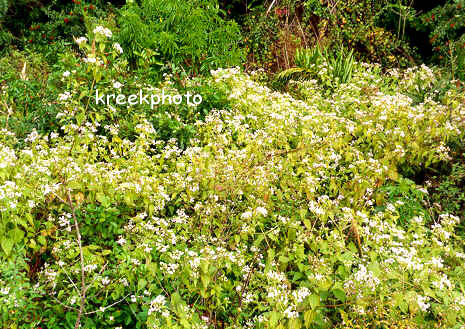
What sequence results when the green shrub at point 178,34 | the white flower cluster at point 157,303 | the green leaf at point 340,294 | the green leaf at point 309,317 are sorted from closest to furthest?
the white flower cluster at point 157,303 < the green leaf at point 309,317 < the green leaf at point 340,294 < the green shrub at point 178,34

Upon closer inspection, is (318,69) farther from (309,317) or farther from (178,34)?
(309,317)

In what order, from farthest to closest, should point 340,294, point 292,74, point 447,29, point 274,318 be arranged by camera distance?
1. point 447,29
2. point 292,74
3. point 340,294
4. point 274,318

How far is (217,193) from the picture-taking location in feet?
10.2

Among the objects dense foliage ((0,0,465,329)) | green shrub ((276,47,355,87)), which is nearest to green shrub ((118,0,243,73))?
dense foliage ((0,0,465,329))

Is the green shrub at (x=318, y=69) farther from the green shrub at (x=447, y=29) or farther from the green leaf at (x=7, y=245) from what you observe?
the green leaf at (x=7, y=245)

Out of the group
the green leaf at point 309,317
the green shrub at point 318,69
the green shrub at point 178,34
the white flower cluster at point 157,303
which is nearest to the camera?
the white flower cluster at point 157,303

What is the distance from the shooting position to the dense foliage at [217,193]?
2328 millimetres

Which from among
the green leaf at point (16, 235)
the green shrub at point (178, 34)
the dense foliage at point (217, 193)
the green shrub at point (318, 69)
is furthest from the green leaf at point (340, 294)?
the green shrub at point (318, 69)

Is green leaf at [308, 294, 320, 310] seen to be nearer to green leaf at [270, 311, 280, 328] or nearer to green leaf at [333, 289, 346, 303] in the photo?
green leaf at [333, 289, 346, 303]

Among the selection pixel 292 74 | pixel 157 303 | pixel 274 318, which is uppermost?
pixel 157 303

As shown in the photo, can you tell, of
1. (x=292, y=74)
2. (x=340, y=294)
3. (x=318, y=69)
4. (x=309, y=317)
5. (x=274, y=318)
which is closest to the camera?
(x=274, y=318)

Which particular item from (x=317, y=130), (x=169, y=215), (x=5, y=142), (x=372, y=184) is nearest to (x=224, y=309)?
(x=169, y=215)

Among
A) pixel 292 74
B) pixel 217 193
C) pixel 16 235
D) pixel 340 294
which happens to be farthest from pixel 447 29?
pixel 16 235

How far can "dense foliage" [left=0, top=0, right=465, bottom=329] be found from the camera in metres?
2.33
